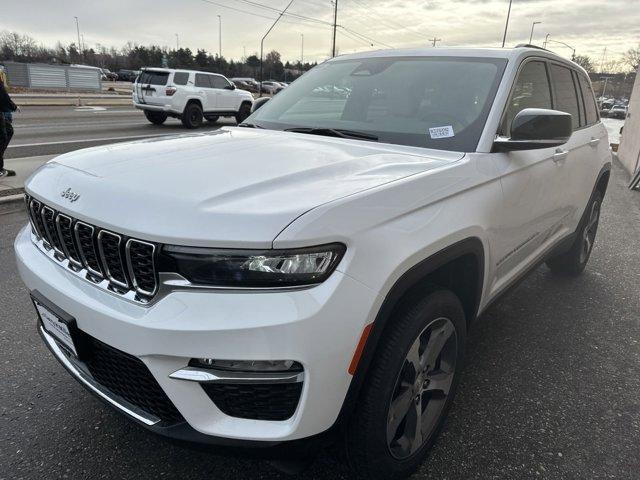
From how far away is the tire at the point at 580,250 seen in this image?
172 inches

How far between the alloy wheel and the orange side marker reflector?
0.30m

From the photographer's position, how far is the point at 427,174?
6.72 feet

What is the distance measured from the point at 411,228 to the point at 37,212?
1.64m

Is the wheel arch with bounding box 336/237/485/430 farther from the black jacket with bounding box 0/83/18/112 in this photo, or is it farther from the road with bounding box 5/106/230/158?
the road with bounding box 5/106/230/158

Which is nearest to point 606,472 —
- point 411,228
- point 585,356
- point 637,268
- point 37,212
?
point 585,356

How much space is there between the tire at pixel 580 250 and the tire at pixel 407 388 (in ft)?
8.08

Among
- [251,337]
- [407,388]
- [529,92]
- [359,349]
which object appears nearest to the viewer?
[251,337]

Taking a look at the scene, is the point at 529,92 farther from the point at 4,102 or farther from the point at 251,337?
the point at 4,102

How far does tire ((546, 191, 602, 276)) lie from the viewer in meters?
4.36

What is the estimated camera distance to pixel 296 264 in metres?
1.55

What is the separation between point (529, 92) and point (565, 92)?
0.92m

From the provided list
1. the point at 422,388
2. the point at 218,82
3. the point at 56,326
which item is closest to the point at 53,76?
the point at 218,82

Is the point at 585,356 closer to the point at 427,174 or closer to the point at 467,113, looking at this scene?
the point at 467,113

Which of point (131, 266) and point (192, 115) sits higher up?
point (131, 266)
